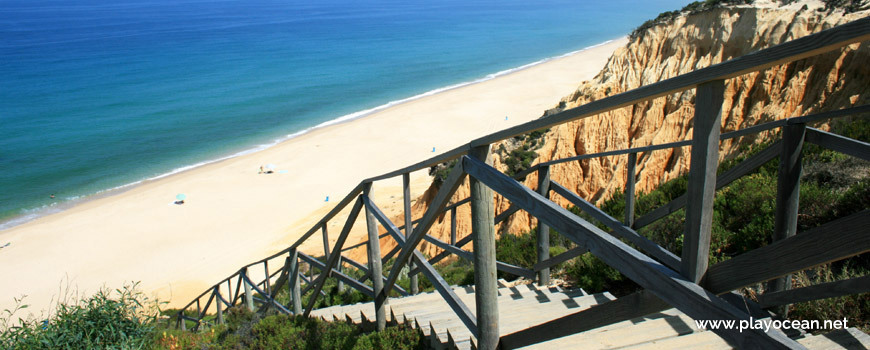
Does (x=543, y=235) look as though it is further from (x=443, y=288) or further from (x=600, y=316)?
(x=600, y=316)

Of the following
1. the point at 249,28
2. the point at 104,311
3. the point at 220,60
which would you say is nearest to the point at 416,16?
the point at 249,28

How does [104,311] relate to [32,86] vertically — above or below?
below

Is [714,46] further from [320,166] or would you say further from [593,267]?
[320,166]

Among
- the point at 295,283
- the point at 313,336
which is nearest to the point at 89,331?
the point at 295,283

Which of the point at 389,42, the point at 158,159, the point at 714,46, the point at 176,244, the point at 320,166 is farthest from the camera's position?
the point at 389,42

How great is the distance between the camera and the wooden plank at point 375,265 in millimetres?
3801

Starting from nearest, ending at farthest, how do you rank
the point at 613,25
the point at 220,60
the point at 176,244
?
the point at 176,244
the point at 220,60
the point at 613,25

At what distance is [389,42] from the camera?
7244 centimetres

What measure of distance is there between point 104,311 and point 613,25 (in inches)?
3263

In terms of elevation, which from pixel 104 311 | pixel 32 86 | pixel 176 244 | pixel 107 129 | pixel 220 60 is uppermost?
pixel 220 60

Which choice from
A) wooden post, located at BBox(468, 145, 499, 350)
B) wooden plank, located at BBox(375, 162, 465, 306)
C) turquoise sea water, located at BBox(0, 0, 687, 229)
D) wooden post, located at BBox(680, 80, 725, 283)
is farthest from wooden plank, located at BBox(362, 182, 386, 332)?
turquoise sea water, located at BBox(0, 0, 687, 229)

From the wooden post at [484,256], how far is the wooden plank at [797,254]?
1065 millimetres

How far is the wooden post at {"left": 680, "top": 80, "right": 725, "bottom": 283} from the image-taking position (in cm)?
147

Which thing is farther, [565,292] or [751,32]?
[751,32]
